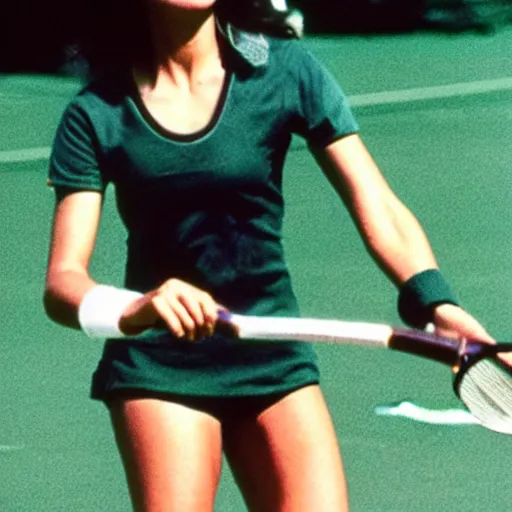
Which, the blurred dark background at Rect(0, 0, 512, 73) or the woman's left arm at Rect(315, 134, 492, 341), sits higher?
the woman's left arm at Rect(315, 134, 492, 341)

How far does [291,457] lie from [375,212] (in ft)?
1.71

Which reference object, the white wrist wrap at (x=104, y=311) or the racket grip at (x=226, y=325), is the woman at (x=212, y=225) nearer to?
the white wrist wrap at (x=104, y=311)

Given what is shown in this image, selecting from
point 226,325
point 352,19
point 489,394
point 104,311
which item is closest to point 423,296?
point 489,394

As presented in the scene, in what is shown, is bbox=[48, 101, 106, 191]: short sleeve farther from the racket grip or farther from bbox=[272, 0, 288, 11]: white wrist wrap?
the racket grip

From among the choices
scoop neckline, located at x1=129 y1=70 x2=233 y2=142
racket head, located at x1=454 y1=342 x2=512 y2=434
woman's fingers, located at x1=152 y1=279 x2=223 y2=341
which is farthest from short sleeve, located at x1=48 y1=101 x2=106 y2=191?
racket head, located at x1=454 y1=342 x2=512 y2=434

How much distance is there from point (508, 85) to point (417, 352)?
13071mm

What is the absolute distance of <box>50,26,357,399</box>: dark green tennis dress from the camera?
3.33 meters

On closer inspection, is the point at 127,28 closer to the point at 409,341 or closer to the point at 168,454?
the point at 168,454

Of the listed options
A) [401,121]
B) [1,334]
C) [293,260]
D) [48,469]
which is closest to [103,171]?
[48,469]

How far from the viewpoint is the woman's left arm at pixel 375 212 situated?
338cm

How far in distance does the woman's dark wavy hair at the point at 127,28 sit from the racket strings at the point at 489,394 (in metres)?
0.92

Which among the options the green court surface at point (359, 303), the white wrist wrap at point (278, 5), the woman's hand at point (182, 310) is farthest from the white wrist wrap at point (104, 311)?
the green court surface at point (359, 303)

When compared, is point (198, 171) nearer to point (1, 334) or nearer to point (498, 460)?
point (498, 460)

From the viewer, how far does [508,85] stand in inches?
616
